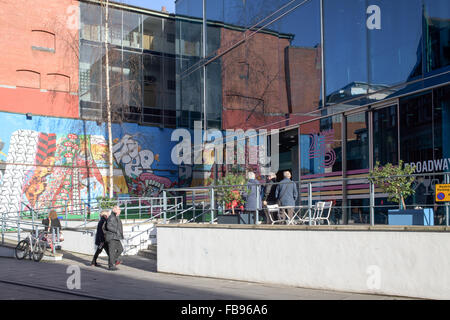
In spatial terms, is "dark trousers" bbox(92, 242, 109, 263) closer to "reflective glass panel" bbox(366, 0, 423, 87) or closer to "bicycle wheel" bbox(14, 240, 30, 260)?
"bicycle wheel" bbox(14, 240, 30, 260)

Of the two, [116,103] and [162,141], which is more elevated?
[116,103]

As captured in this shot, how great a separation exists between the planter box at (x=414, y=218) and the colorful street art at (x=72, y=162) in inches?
682

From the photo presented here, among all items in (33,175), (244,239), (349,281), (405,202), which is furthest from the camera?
(33,175)

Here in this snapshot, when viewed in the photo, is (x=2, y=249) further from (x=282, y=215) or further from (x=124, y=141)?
(x=282, y=215)

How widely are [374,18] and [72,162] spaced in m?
18.4

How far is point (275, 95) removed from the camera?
1734 cm

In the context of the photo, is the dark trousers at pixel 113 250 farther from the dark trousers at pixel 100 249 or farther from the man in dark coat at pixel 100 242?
the man in dark coat at pixel 100 242

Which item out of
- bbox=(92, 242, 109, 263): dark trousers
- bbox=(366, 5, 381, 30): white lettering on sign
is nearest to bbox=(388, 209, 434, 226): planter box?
bbox=(366, 5, 381, 30): white lettering on sign

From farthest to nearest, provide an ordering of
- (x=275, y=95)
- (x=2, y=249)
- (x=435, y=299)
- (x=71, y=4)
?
(x=71, y=4), (x=2, y=249), (x=275, y=95), (x=435, y=299)

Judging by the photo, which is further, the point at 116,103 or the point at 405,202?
the point at 116,103

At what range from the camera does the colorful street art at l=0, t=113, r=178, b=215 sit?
25438 millimetres

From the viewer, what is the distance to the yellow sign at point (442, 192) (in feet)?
30.5
